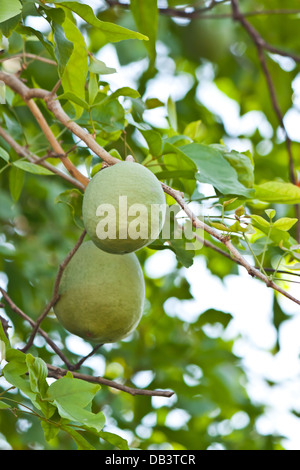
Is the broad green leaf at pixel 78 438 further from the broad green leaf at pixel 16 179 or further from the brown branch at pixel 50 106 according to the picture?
the broad green leaf at pixel 16 179

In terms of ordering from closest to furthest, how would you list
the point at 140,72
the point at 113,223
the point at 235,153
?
the point at 113,223 → the point at 235,153 → the point at 140,72

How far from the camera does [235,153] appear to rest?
130cm

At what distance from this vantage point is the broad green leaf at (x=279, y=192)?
49.1 inches

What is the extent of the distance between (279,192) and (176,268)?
47.6 inches

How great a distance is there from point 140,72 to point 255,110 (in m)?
0.59

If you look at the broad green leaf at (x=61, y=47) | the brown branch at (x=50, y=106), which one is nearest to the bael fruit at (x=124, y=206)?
the brown branch at (x=50, y=106)

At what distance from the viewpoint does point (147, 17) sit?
1.38 metres

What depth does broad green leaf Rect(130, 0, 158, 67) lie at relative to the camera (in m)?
1.35

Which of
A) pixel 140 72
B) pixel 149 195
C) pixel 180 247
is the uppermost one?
pixel 140 72

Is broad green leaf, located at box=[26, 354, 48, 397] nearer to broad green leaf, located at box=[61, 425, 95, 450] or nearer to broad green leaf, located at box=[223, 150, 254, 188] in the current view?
broad green leaf, located at box=[61, 425, 95, 450]

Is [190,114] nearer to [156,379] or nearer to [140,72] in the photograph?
[140,72]

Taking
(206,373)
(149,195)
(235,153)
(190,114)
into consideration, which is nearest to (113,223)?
(149,195)

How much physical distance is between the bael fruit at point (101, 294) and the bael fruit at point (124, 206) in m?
0.23
